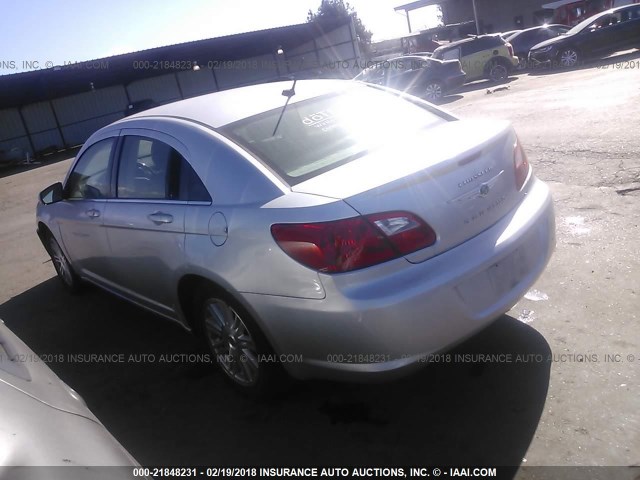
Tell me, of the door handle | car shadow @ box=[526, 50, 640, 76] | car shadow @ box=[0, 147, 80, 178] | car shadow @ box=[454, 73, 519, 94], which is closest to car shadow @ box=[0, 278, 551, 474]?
the door handle

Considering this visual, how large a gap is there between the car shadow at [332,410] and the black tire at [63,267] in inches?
55.1

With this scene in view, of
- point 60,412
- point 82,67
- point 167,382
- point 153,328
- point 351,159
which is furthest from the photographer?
point 82,67

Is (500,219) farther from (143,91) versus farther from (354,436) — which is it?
(143,91)

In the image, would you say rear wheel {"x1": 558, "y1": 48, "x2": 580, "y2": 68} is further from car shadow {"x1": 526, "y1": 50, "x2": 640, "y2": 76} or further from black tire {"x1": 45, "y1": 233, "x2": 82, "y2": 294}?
black tire {"x1": 45, "y1": 233, "x2": 82, "y2": 294}

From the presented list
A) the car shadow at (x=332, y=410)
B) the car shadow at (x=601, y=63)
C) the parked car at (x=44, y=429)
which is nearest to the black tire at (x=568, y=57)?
the car shadow at (x=601, y=63)

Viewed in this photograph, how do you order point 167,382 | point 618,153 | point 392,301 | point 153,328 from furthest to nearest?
point 618,153 < point 153,328 < point 167,382 < point 392,301

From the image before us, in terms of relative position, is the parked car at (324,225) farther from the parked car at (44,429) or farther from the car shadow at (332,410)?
the parked car at (44,429)

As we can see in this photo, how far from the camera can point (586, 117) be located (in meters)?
9.16

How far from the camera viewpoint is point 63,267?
5711mm

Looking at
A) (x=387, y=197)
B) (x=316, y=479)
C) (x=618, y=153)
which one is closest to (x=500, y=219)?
(x=387, y=197)

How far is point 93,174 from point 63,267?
153cm

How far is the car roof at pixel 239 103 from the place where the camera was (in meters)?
3.55

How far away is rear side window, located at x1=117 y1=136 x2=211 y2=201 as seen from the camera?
3389 millimetres

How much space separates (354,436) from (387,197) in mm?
1202
